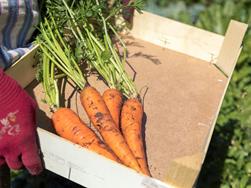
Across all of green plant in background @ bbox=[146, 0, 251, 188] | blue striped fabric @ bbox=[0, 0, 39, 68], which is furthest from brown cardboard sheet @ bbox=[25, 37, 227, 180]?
green plant in background @ bbox=[146, 0, 251, 188]

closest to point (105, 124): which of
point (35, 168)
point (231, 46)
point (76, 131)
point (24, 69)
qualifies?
point (76, 131)

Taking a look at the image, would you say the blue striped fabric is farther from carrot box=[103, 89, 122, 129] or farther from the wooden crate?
carrot box=[103, 89, 122, 129]

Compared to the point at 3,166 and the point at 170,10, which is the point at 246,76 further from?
A: the point at 3,166

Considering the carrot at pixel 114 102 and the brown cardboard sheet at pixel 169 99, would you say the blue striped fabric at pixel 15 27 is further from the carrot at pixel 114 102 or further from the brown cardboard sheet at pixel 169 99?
the carrot at pixel 114 102

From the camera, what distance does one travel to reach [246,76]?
2.19 m

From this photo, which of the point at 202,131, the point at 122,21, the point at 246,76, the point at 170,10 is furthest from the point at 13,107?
the point at 170,10

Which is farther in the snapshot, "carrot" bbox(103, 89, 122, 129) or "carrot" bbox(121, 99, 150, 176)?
"carrot" bbox(103, 89, 122, 129)

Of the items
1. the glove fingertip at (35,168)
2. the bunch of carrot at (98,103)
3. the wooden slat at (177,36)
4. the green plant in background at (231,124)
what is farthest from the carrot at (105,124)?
the green plant in background at (231,124)

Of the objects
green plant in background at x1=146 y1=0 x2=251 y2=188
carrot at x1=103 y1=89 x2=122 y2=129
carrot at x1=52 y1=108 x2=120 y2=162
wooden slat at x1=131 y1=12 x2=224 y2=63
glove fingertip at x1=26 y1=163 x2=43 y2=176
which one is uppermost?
wooden slat at x1=131 y1=12 x2=224 y2=63

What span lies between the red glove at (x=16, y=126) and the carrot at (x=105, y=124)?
20cm

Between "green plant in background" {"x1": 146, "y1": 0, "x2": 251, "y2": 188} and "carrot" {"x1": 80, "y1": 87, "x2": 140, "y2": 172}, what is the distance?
2.35 feet

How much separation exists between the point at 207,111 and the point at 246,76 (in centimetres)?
83

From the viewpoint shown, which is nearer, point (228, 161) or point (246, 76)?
point (228, 161)

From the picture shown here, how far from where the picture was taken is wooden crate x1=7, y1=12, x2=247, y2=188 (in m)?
1.04
